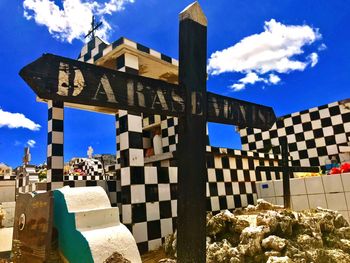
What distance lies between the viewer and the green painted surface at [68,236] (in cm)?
153

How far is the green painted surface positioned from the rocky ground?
0.92 metres

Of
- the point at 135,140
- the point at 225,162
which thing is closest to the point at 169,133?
the point at 225,162

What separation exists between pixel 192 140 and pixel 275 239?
5.34ft

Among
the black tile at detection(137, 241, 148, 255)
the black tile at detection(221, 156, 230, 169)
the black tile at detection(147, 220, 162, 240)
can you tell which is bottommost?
the black tile at detection(137, 241, 148, 255)

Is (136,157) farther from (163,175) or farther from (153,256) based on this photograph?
(153,256)

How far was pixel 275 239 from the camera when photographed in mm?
2453

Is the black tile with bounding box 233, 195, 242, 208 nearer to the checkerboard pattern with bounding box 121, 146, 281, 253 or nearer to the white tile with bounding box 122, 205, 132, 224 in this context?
the checkerboard pattern with bounding box 121, 146, 281, 253

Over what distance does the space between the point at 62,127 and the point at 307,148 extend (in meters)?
5.04

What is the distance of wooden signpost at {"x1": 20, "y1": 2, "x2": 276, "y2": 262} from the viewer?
43.8 inches

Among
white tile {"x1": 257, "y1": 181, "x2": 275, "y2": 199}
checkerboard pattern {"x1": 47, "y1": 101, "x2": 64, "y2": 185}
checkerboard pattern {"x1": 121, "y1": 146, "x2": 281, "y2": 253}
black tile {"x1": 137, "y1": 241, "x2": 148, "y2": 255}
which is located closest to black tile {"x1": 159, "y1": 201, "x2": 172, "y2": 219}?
checkerboard pattern {"x1": 121, "y1": 146, "x2": 281, "y2": 253}

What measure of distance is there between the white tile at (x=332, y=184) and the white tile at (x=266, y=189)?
0.79 m

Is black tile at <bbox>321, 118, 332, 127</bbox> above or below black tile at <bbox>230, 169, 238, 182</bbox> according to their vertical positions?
above

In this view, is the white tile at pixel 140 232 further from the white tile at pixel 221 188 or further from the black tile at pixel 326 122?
the black tile at pixel 326 122

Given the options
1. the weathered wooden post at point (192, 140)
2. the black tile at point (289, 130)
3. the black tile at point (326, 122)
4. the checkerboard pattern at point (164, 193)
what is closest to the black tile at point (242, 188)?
the checkerboard pattern at point (164, 193)
